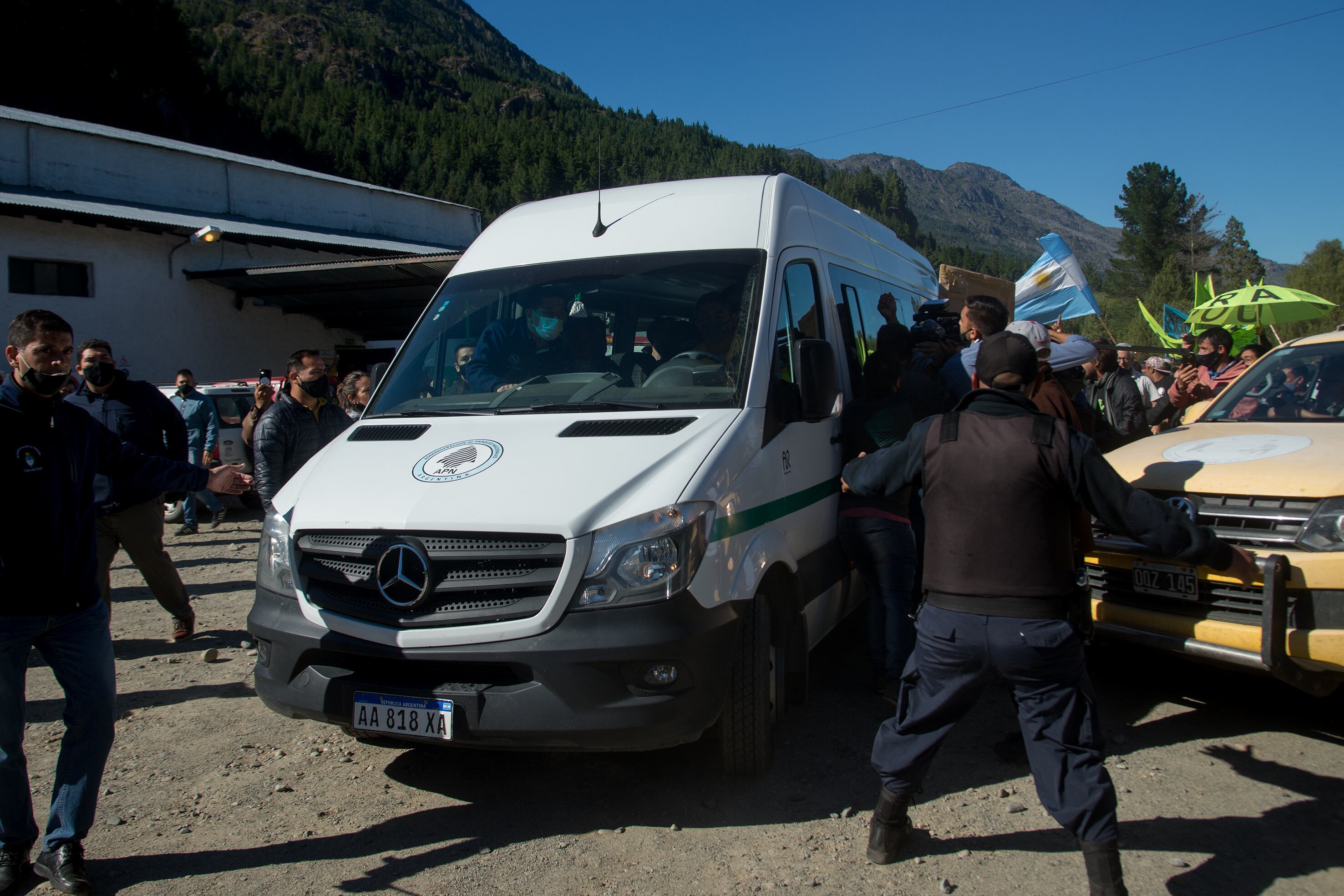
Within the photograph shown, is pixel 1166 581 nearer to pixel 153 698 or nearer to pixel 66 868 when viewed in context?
pixel 66 868

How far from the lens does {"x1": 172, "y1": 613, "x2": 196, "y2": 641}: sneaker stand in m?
6.38

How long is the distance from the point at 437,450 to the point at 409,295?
17210 mm

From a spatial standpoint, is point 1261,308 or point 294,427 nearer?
point 294,427

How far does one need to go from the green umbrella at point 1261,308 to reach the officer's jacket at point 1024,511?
375 inches

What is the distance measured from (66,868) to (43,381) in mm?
1673

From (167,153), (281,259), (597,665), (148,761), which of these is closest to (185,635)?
(148,761)

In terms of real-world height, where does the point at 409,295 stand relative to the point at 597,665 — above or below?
above

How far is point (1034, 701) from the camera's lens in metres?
2.94

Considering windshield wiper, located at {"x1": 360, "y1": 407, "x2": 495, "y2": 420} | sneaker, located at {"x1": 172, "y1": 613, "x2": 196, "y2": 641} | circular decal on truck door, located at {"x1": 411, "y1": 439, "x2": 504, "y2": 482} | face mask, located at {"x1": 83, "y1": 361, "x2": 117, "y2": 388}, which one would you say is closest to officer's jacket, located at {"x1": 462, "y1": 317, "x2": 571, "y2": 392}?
windshield wiper, located at {"x1": 360, "y1": 407, "x2": 495, "y2": 420}

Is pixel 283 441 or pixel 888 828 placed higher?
pixel 283 441

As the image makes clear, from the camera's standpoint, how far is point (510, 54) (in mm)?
160500

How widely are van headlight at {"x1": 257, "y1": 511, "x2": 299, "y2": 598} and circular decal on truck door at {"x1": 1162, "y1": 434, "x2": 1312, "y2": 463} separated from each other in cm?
418

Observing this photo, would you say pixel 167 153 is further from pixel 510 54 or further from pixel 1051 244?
pixel 510 54

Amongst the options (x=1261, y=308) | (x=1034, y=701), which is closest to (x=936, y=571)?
(x=1034, y=701)
